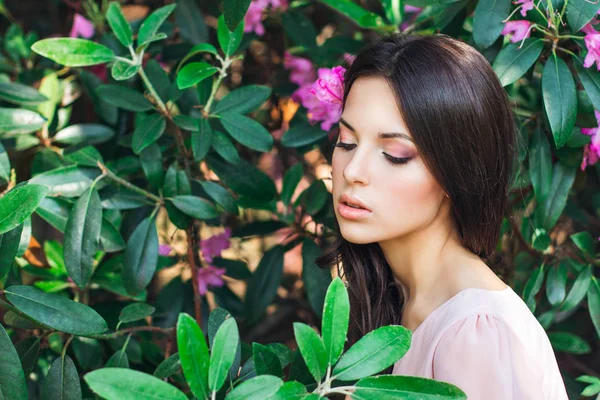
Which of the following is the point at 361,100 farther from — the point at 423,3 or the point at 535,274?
the point at 535,274

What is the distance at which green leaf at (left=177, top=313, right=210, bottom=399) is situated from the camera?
817mm

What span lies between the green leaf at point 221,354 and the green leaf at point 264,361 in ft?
0.43

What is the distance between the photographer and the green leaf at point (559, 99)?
129 cm

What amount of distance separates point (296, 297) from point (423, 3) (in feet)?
4.07

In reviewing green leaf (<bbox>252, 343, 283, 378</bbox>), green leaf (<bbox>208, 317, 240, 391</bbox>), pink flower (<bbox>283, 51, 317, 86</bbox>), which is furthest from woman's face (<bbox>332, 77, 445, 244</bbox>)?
pink flower (<bbox>283, 51, 317, 86</bbox>)

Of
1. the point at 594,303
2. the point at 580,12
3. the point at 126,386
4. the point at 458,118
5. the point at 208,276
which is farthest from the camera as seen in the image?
the point at 208,276

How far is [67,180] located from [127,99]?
8.2 inches

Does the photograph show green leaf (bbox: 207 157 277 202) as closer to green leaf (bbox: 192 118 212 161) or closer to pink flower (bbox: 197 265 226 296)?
green leaf (bbox: 192 118 212 161)

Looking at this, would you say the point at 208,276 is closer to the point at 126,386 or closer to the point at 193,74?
the point at 193,74

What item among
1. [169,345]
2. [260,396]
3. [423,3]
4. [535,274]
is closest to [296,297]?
[169,345]

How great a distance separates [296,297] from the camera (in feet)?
7.84

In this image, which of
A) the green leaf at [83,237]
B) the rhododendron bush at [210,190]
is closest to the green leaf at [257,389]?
the rhododendron bush at [210,190]

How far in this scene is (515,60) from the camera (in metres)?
1.32

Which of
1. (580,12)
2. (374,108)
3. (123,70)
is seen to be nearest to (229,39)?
(123,70)
